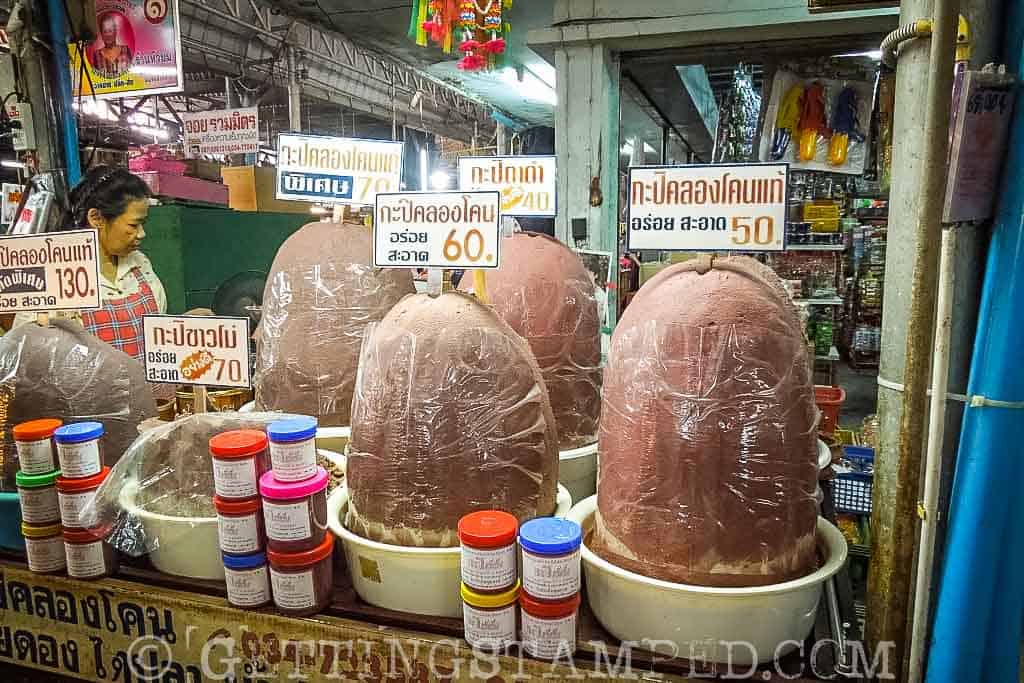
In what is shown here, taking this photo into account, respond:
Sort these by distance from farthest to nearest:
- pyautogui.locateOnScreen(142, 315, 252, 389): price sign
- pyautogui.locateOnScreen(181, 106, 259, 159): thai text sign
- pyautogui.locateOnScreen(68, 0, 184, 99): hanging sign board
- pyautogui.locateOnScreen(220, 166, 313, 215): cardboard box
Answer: pyautogui.locateOnScreen(181, 106, 259, 159): thai text sign, pyautogui.locateOnScreen(220, 166, 313, 215): cardboard box, pyautogui.locateOnScreen(68, 0, 184, 99): hanging sign board, pyautogui.locateOnScreen(142, 315, 252, 389): price sign

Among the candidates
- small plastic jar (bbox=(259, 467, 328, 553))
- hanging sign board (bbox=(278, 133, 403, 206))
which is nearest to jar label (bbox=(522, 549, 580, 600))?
small plastic jar (bbox=(259, 467, 328, 553))

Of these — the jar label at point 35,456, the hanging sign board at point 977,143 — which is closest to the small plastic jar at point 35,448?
the jar label at point 35,456

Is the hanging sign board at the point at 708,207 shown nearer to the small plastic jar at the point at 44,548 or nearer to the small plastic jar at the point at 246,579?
the small plastic jar at the point at 246,579

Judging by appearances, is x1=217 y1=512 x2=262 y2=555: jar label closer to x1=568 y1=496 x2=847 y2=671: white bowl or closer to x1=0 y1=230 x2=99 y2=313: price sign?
x1=568 y1=496 x2=847 y2=671: white bowl

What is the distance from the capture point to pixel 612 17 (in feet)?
12.6

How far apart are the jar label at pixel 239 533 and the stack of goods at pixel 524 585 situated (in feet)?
1.38

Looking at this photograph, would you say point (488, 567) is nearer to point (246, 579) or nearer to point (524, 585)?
point (524, 585)

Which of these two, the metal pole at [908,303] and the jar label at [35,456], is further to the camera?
the jar label at [35,456]

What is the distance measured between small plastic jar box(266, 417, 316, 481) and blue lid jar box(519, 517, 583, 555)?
1.43 ft

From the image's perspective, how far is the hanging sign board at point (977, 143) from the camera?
105 cm

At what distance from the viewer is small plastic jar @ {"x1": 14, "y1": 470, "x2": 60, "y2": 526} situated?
57.0 inches

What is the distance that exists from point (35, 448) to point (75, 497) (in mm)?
154

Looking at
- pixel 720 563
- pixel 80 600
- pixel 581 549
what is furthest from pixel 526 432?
pixel 80 600

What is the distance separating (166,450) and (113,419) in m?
0.29
